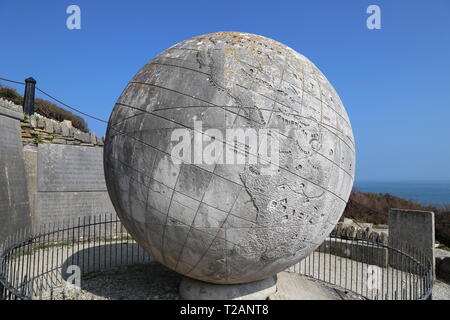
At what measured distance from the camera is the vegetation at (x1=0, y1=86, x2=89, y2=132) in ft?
66.5

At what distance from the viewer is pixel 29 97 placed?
1116 cm

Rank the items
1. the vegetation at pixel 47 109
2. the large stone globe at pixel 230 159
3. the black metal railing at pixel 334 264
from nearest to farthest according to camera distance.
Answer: the large stone globe at pixel 230 159
the black metal railing at pixel 334 264
the vegetation at pixel 47 109

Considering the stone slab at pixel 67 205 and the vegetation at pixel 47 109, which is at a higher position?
the vegetation at pixel 47 109

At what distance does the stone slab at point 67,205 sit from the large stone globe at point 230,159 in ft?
23.6

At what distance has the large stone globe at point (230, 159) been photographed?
378cm

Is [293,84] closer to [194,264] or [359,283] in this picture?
[194,264]

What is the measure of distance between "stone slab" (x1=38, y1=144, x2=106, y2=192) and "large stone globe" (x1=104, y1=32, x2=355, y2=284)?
7165mm

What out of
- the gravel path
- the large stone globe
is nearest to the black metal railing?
the gravel path

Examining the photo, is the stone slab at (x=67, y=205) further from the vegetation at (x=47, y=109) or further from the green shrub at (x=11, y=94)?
the green shrub at (x=11, y=94)

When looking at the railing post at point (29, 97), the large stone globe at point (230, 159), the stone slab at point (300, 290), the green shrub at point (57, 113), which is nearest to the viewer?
the large stone globe at point (230, 159)

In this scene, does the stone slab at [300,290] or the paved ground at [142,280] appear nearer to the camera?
the stone slab at [300,290]

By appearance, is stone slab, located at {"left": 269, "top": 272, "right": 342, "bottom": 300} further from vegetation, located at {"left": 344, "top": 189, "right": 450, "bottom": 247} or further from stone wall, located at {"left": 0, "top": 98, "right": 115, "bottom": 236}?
vegetation, located at {"left": 344, "top": 189, "right": 450, "bottom": 247}

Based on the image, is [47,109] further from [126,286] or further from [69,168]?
[126,286]

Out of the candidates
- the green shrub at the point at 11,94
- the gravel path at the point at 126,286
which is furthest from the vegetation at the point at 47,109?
the gravel path at the point at 126,286
